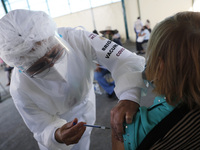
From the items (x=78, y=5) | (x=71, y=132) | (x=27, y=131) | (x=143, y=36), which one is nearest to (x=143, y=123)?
(x=71, y=132)

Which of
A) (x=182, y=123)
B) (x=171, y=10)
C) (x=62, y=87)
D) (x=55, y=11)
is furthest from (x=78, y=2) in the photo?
(x=182, y=123)

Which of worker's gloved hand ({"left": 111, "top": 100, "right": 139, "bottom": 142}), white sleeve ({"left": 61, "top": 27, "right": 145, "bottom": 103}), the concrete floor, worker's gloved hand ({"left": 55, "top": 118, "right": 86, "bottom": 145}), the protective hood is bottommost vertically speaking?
the concrete floor

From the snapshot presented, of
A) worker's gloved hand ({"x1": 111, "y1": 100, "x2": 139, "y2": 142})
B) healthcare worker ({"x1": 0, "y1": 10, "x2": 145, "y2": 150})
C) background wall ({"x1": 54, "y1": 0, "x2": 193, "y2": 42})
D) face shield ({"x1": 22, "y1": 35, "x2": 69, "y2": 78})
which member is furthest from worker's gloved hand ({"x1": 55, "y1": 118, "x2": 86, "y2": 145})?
background wall ({"x1": 54, "y1": 0, "x2": 193, "y2": 42})

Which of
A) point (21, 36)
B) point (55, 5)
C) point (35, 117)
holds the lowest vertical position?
point (35, 117)

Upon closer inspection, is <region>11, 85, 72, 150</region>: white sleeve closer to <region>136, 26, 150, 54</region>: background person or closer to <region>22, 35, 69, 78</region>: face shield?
<region>22, 35, 69, 78</region>: face shield

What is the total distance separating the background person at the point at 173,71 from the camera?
41cm

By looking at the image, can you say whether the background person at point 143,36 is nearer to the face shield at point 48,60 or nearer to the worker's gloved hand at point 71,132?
the face shield at point 48,60

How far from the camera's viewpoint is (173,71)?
44 cm

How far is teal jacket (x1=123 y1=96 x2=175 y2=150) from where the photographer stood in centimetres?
47

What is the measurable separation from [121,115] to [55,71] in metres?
0.46

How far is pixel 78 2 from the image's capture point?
8.41 m

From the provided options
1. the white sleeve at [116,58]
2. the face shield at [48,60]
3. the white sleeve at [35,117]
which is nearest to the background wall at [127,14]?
the white sleeve at [116,58]

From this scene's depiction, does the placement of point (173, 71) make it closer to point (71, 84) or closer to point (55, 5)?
point (71, 84)

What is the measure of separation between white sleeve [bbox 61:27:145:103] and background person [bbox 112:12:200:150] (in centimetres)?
16
